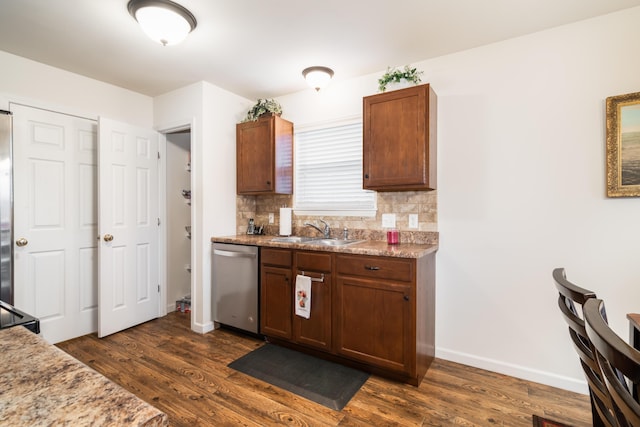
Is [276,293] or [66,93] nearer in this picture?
[276,293]

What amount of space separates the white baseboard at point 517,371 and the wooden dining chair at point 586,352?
138 centimetres

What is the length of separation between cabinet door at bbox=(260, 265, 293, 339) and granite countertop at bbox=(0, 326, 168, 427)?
2012 mm

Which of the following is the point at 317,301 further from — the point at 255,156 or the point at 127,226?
the point at 127,226

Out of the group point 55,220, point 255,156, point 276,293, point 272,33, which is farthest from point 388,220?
point 55,220

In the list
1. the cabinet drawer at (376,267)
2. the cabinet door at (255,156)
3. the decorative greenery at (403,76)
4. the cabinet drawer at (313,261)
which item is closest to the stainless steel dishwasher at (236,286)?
the cabinet drawer at (313,261)

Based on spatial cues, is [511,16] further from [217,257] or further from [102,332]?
[102,332]

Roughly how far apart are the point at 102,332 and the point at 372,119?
319 centimetres

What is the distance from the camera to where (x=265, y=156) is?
3219 millimetres

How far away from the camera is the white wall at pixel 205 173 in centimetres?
317

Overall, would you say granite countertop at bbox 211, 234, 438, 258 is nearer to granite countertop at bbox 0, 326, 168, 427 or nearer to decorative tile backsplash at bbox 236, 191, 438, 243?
decorative tile backsplash at bbox 236, 191, 438, 243

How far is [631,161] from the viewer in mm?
1957

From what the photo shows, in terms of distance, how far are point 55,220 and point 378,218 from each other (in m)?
3.00

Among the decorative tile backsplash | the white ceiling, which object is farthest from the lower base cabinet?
the white ceiling

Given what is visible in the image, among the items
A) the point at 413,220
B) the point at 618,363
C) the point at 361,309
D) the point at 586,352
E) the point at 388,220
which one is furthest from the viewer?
the point at 388,220
